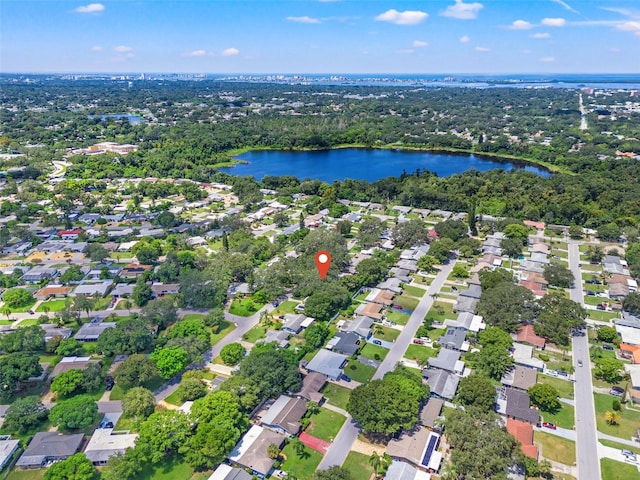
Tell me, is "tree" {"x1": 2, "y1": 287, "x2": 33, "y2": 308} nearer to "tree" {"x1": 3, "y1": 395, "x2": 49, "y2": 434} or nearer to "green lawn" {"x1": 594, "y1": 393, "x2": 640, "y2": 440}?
"tree" {"x1": 3, "y1": 395, "x2": 49, "y2": 434}

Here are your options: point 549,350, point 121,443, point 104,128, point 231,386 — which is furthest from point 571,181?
point 104,128

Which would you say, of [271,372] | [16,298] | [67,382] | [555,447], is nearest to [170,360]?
[67,382]

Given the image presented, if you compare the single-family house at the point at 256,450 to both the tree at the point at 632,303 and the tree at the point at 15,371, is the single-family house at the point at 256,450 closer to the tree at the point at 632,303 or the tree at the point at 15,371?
the tree at the point at 15,371

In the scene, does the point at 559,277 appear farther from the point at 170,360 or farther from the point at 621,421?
the point at 170,360

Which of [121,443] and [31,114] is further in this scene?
[31,114]

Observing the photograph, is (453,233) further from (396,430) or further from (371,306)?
(396,430)

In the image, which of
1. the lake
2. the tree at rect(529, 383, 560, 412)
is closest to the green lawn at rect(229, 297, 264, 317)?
the tree at rect(529, 383, 560, 412)
